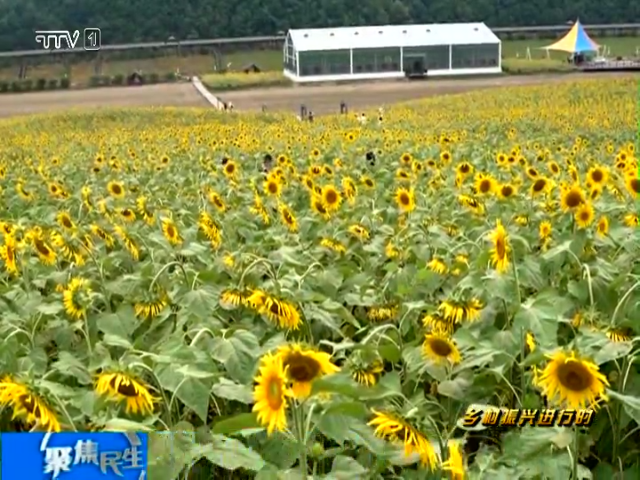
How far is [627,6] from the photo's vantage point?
58750 mm

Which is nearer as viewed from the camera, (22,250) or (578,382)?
(578,382)

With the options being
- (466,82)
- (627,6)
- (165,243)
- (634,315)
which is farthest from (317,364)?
(627,6)

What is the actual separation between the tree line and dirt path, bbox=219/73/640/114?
25594 mm

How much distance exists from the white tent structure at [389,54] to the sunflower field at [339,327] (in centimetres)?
3081

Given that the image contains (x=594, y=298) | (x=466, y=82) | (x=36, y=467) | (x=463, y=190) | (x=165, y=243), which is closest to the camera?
(x=36, y=467)

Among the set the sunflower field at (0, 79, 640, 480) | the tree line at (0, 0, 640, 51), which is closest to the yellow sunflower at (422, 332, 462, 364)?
the sunflower field at (0, 79, 640, 480)

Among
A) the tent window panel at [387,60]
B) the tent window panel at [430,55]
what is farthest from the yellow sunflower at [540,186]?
the tent window panel at [430,55]

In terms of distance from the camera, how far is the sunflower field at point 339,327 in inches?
59.8

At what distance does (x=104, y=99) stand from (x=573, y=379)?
3187 cm

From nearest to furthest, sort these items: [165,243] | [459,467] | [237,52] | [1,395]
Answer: [459,467], [1,395], [165,243], [237,52]

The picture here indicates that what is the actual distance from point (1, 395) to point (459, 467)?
744 mm

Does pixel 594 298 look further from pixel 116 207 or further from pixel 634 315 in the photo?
pixel 116 207

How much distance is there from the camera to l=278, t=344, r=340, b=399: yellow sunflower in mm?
1408

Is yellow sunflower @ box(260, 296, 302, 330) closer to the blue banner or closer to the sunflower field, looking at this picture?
the sunflower field
